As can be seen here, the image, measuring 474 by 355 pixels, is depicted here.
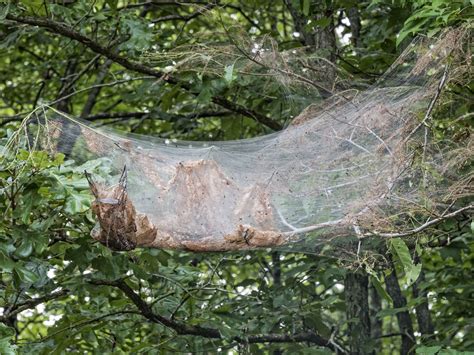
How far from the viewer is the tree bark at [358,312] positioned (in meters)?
5.22

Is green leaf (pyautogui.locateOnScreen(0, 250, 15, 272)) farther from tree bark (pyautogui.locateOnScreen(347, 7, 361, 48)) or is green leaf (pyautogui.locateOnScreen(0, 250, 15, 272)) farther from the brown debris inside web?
tree bark (pyautogui.locateOnScreen(347, 7, 361, 48))

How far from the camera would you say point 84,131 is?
3.92m

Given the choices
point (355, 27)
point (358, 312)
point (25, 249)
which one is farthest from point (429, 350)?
point (355, 27)

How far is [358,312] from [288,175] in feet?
5.12

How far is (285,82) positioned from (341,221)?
119cm

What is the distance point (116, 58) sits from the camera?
4.98 metres

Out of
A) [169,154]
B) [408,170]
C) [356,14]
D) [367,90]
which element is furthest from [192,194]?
[356,14]

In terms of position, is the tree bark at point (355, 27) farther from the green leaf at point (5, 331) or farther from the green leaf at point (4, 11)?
the green leaf at point (5, 331)

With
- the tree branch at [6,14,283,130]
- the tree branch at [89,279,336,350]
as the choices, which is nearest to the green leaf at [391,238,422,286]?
the tree branch at [89,279,336,350]

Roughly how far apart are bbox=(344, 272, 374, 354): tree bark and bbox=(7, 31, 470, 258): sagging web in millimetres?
1244

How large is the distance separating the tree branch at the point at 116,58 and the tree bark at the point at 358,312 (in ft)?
3.65

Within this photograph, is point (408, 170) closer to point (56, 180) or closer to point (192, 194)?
point (192, 194)

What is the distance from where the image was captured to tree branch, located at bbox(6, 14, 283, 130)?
460cm

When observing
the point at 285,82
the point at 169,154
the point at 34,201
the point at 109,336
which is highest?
the point at 285,82
